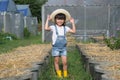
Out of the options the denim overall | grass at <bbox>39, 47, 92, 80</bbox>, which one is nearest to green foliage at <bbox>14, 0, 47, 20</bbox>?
grass at <bbox>39, 47, 92, 80</bbox>

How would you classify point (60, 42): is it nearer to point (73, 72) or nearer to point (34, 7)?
point (73, 72)

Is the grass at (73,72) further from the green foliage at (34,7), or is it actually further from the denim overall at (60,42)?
the green foliage at (34,7)

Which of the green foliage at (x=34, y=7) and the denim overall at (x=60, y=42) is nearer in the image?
the denim overall at (x=60, y=42)

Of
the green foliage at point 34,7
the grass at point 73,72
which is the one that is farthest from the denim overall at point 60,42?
the green foliage at point 34,7

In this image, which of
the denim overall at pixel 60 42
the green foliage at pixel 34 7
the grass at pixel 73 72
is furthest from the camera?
the green foliage at pixel 34 7

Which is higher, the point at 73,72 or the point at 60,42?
the point at 60,42

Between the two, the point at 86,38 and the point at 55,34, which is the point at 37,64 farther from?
the point at 86,38

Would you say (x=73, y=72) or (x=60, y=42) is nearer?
(x=60, y=42)

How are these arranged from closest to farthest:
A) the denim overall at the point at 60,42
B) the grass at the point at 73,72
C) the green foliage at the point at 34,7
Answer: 1. the grass at the point at 73,72
2. the denim overall at the point at 60,42
3. the green foliage at the point at 34,7

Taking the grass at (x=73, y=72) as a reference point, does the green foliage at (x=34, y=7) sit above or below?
above

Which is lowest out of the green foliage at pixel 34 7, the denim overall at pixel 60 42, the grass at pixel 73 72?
the grass at pixel 73 72

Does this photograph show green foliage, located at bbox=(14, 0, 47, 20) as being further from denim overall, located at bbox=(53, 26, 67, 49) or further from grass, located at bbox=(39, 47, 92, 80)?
denim overall, located at bbox=(53, 26, 67, 49)

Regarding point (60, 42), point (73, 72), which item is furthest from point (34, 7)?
point (60, 42)

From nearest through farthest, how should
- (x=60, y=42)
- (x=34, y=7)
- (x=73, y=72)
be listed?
(x=60, y=42) < (x=73, y=72) < (x=34, y=7)
